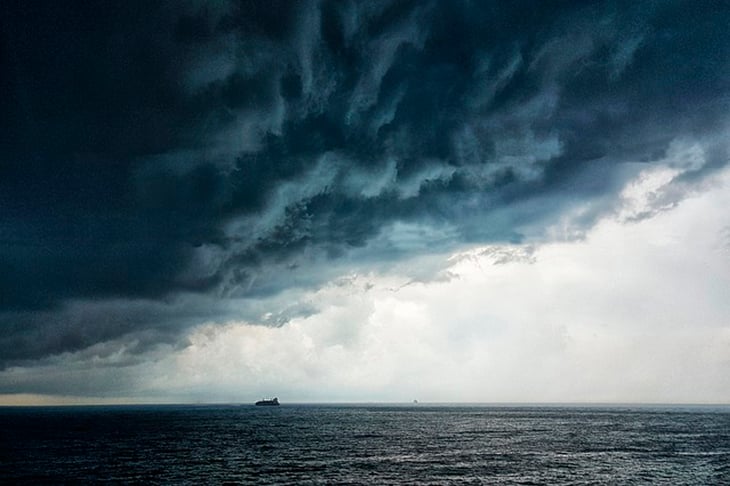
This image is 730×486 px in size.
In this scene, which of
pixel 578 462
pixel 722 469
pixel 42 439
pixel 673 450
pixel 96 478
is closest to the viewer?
pixel 96 478

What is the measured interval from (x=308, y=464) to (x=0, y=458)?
5489cm

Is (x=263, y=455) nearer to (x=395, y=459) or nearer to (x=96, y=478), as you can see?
(x=395, y=459)

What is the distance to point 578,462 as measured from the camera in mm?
81500

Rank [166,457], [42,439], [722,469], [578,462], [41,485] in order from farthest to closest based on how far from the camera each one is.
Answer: [42,439], [166,457], [578,462], [722,469], [41,485]

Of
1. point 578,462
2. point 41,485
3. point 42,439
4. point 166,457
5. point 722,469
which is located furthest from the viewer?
point 42,439

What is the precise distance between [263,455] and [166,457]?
1625 cm

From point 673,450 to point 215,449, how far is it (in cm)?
8800

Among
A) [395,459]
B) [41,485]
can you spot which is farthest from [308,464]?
[41,485]

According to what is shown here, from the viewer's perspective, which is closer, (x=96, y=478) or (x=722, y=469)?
(x=96, y=478)

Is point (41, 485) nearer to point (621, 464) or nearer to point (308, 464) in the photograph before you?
point (308, 464)

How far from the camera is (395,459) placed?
84.4 m

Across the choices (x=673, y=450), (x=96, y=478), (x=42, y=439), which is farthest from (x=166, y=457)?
(x=673, y=450)

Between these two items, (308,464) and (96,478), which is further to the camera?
(308,464)

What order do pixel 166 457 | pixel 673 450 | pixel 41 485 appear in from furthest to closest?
pixel 673 450
pixel 166 457
pixel 41 485
